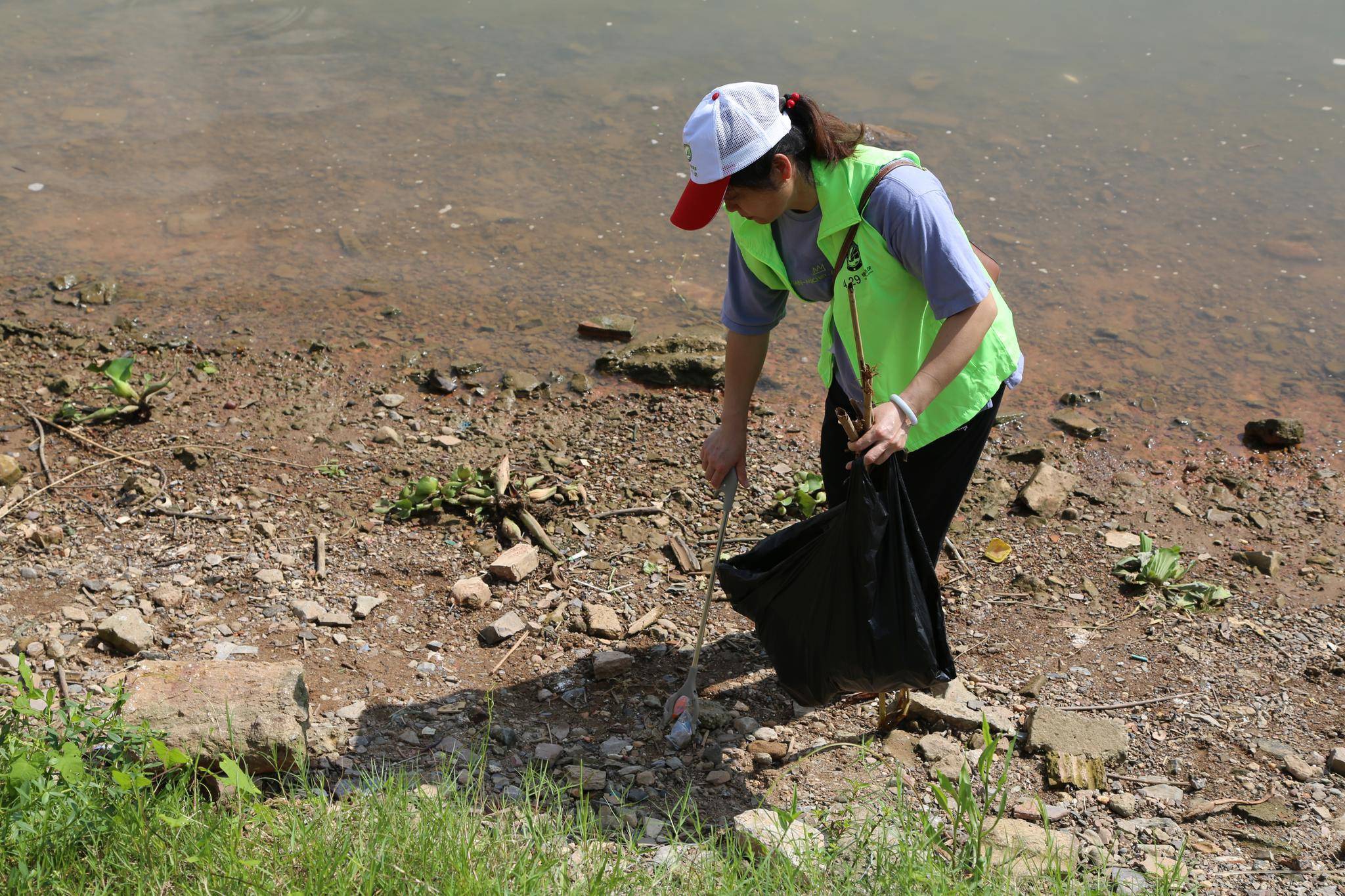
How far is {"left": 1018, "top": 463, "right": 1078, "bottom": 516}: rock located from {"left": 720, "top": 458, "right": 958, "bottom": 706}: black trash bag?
1.68 metres

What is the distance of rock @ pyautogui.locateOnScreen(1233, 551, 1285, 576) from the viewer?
389cm

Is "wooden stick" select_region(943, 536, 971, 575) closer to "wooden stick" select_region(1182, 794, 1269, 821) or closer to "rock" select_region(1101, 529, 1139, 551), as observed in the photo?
"rock" select_region(1101, 529, 1139, 551)

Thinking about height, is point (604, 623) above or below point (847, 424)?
below

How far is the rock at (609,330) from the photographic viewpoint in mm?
5289

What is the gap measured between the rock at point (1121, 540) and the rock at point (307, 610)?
281 centimetres

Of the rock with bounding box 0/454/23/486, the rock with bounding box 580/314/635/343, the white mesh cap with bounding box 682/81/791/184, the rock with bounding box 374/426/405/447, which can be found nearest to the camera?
the white mesh cap with bounding box 682/81/791/184

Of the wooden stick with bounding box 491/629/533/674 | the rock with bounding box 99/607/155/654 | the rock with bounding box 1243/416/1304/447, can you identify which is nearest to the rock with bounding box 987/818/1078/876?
the wooden stick with bounding box 491/629/533/674

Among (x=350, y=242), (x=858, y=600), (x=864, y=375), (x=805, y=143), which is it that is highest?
(x=805, y=143)

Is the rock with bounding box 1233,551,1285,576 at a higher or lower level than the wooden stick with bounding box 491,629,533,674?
higher

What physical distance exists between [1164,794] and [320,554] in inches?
106

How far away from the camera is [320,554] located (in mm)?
3625

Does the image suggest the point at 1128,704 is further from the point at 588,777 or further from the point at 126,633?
the point at 126,633

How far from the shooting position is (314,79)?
837 centimetres

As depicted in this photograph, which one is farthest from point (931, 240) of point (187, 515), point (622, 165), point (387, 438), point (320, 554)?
point (622, 165)
